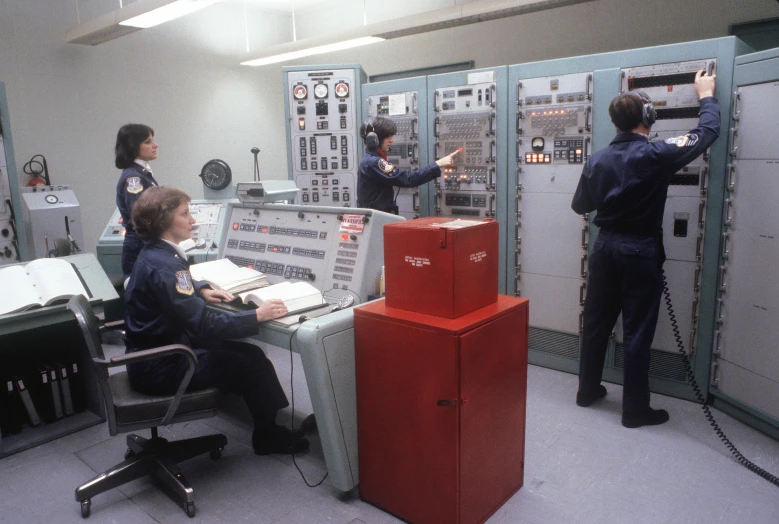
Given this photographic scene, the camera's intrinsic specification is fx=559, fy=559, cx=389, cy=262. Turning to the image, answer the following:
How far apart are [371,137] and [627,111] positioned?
1.60 m

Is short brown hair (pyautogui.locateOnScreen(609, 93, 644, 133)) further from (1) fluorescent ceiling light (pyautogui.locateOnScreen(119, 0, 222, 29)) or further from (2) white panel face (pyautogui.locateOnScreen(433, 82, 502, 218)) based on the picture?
(1) fluorescent ceiling light (pyautogui.locateOnScreen(119, 0, 222, 29))

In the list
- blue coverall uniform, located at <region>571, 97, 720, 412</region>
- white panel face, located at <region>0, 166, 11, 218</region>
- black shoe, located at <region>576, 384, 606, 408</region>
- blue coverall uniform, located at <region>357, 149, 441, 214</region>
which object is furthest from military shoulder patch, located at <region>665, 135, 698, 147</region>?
white panel face, located at <region>0, 166, 11, 218</region>

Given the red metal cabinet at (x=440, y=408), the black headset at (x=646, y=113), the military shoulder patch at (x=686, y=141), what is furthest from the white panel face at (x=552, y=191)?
the red metal cabinet at (x=440, y=408)

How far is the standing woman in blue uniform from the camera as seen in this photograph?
311cm

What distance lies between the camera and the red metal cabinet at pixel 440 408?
1759 mm

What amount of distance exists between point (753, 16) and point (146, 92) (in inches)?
228

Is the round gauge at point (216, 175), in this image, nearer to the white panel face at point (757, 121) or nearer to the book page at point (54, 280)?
the book page at point (54, 280)

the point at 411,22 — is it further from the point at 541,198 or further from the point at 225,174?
the point at 541,198

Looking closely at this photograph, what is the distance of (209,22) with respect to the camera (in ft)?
21.9

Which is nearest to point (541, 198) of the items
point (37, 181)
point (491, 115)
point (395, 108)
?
point (491, 115)

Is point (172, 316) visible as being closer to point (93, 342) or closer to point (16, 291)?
point (93, 342)

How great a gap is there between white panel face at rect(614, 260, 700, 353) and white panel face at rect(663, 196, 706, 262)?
0.17 feet

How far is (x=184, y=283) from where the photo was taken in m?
2.03

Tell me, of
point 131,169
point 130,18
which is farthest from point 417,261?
point 130,18
